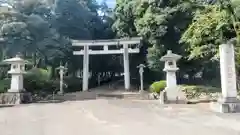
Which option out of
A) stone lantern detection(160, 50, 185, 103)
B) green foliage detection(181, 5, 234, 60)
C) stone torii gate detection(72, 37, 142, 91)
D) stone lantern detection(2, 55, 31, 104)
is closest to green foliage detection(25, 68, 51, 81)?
stone torii gate detection(72, 37, 142, 91)

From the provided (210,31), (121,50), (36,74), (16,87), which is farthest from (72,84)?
(210,31)

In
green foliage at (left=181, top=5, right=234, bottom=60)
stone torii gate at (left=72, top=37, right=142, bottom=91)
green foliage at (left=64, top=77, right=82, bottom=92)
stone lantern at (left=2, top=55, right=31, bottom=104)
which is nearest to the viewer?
green foliage at (left=181, top=5, right=234, bottom=60)

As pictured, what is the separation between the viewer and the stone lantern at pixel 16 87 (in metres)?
15.6

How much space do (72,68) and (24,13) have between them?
721cm

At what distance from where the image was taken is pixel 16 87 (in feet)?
52.5

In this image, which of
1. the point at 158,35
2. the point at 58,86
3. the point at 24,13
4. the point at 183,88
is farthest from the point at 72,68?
the point at 183,88

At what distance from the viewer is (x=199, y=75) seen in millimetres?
24359

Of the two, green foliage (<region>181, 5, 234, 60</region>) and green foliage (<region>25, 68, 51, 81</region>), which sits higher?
green foliage (<region>181, 5, 234, 60</region>)

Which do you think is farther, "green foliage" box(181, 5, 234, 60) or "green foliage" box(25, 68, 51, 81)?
"green foliage" box(25, 68, 51, 81)

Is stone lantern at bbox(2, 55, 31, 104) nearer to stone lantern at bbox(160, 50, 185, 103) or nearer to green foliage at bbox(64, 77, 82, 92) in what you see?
stone lantern at bbox(160, 50, 185, 103)

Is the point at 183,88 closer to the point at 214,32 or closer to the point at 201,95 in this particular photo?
the point at 201,95

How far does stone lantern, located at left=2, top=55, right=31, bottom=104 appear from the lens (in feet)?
51.0

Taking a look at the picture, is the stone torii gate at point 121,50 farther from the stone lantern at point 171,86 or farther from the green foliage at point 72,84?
the stone lantern at point 171,86

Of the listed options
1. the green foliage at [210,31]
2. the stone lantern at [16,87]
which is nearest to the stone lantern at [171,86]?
the green foliage at [210,31]
